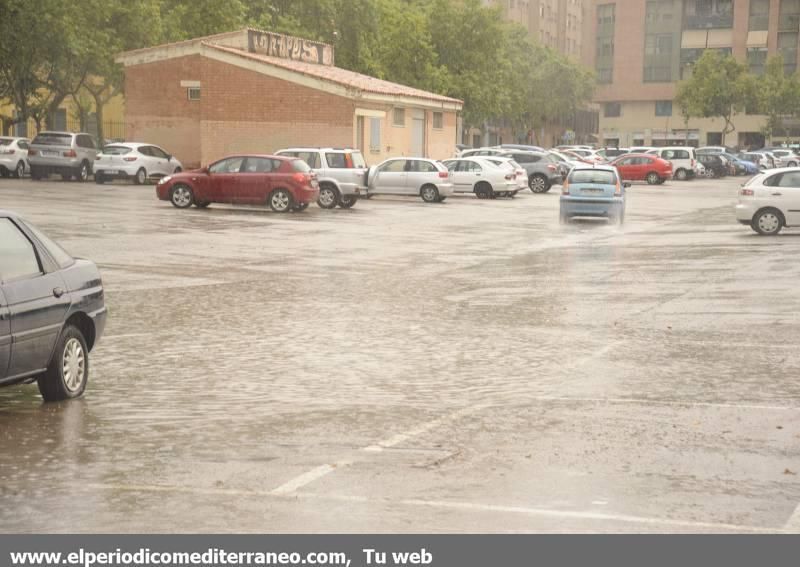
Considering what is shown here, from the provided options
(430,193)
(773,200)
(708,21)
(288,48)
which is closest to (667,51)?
(708,21)

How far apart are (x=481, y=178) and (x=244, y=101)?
10987 mm

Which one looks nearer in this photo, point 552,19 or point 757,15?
point 757,15

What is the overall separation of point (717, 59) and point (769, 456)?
3853 inches

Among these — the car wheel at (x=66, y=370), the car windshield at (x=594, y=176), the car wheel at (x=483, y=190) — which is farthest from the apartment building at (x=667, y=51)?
the car wheel at (x=66, y=370)

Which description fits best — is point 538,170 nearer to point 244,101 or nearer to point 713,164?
point 244,101

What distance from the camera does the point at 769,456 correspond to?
811 cm

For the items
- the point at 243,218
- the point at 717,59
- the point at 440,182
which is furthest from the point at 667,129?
the point at 243,218

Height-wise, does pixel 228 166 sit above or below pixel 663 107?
below

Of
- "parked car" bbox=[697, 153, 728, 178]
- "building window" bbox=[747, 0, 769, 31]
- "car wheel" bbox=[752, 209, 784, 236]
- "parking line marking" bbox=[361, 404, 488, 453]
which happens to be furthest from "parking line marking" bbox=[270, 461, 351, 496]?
"building window" bbox=[747, 0, 769, 31]

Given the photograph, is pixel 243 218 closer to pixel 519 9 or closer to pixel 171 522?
pixel 171 522

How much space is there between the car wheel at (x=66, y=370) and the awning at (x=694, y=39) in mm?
113907

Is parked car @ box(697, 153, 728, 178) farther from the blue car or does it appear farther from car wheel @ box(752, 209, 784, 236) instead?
car wheel @ box(752, 209, 784, 236)

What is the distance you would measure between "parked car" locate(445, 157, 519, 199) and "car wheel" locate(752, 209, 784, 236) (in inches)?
670

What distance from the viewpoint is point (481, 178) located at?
4528 centimetres
